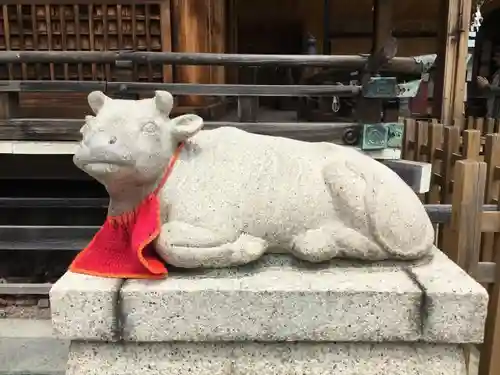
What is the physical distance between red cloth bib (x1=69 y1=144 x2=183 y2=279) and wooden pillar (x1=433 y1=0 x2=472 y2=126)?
5285mm

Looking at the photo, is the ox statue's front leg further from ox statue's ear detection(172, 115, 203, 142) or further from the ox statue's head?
ox statue's ear detection(172, 115, 203, 142)

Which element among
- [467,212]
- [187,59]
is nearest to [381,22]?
[187,59]

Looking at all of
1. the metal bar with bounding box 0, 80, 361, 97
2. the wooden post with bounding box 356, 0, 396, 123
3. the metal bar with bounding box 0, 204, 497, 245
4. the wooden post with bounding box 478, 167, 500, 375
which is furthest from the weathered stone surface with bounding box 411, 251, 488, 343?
the metal bar with bounding box 0, 80, 361, 97

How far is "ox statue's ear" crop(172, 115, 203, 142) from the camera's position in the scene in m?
1.79

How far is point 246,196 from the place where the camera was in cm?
179

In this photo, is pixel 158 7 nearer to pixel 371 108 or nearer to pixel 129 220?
pixel 371 108

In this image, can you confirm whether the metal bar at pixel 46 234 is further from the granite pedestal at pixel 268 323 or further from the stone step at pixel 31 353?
the granite pedestal at pixel 268 323

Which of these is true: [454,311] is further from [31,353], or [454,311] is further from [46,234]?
[31,353]

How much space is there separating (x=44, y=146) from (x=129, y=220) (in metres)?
2.87

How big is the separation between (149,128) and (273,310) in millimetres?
767

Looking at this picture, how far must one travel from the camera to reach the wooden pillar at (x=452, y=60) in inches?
242

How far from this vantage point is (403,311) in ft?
5.59

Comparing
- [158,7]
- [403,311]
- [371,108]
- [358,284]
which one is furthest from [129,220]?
[158,7]

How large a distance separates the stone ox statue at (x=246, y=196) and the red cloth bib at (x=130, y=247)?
0.03 m
